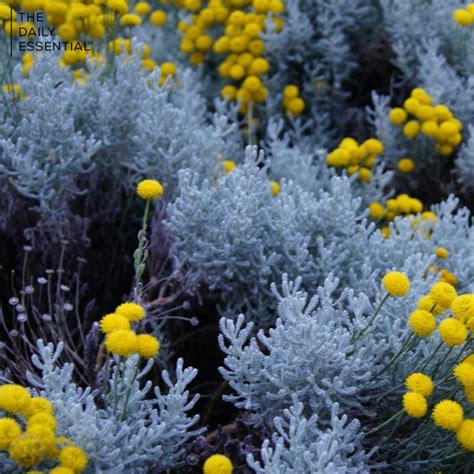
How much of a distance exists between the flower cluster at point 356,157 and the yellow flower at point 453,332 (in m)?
1.21

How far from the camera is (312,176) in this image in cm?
277

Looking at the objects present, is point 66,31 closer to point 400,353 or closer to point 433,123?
point 433,123

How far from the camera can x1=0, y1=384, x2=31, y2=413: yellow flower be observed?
1365 mm

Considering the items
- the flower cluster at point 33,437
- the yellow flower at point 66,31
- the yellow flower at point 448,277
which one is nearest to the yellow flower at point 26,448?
the flower cluster at point 33,437

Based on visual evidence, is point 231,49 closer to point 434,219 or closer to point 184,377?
point 434,219

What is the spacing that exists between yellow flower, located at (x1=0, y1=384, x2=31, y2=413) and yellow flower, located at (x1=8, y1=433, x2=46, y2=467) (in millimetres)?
45

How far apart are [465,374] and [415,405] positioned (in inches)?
4.8

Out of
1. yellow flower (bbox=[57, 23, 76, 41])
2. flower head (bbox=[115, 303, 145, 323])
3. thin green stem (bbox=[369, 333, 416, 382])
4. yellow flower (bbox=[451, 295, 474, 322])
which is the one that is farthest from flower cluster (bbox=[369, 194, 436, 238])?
flower head (bbox=[115, 303, 145, 323])

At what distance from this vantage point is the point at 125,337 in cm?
138

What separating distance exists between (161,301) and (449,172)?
144cm

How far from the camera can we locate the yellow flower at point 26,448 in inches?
52.9

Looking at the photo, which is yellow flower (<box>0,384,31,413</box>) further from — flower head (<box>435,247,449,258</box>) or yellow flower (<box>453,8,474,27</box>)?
yellow flower (<box>453,8,474,27</box>)

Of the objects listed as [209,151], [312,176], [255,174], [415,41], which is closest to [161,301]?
[255,174]

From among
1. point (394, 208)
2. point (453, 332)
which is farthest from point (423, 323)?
point (394, 208)
